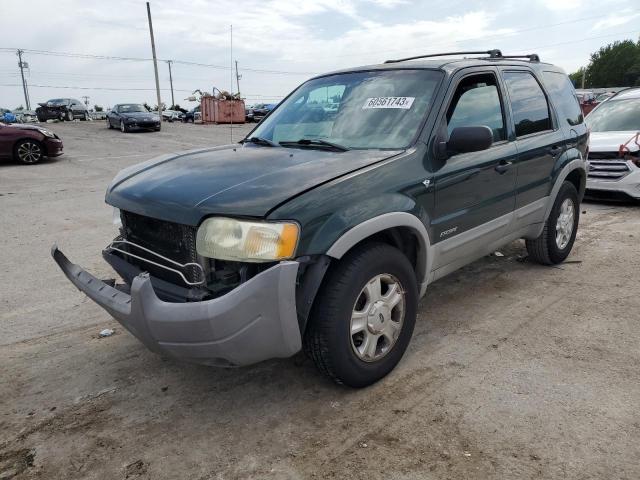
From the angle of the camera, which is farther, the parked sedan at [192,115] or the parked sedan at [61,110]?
the parked sedan at [192,115]

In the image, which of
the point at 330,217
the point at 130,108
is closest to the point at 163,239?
the point at 330,217

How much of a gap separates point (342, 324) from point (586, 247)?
4297 millimetres

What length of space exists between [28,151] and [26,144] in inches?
7.2

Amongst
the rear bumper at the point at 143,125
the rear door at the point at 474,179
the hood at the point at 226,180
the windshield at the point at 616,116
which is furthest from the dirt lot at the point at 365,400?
the rear bumper at the point at 143,125

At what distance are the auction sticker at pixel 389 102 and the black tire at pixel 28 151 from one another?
1278 cm

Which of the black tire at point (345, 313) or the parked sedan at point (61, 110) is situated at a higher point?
the parked sedan at point (61, 110)

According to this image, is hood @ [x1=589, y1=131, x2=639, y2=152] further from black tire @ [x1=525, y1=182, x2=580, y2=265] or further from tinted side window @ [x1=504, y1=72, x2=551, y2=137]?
tinted side window @ [x1=504, y1=72, x2=551, y2=137]

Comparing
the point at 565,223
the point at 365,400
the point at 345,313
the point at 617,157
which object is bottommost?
the point at 365,400

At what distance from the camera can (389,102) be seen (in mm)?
3449

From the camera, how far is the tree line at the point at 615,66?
270ft

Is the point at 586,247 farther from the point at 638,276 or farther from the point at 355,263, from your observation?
the point at 355,263

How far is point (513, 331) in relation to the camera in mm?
3697

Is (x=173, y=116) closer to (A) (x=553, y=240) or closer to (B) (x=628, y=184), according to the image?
(B) (x=628, y=184)

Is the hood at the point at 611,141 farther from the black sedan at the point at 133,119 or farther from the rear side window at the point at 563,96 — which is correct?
the black sedan at the point at 133,119
